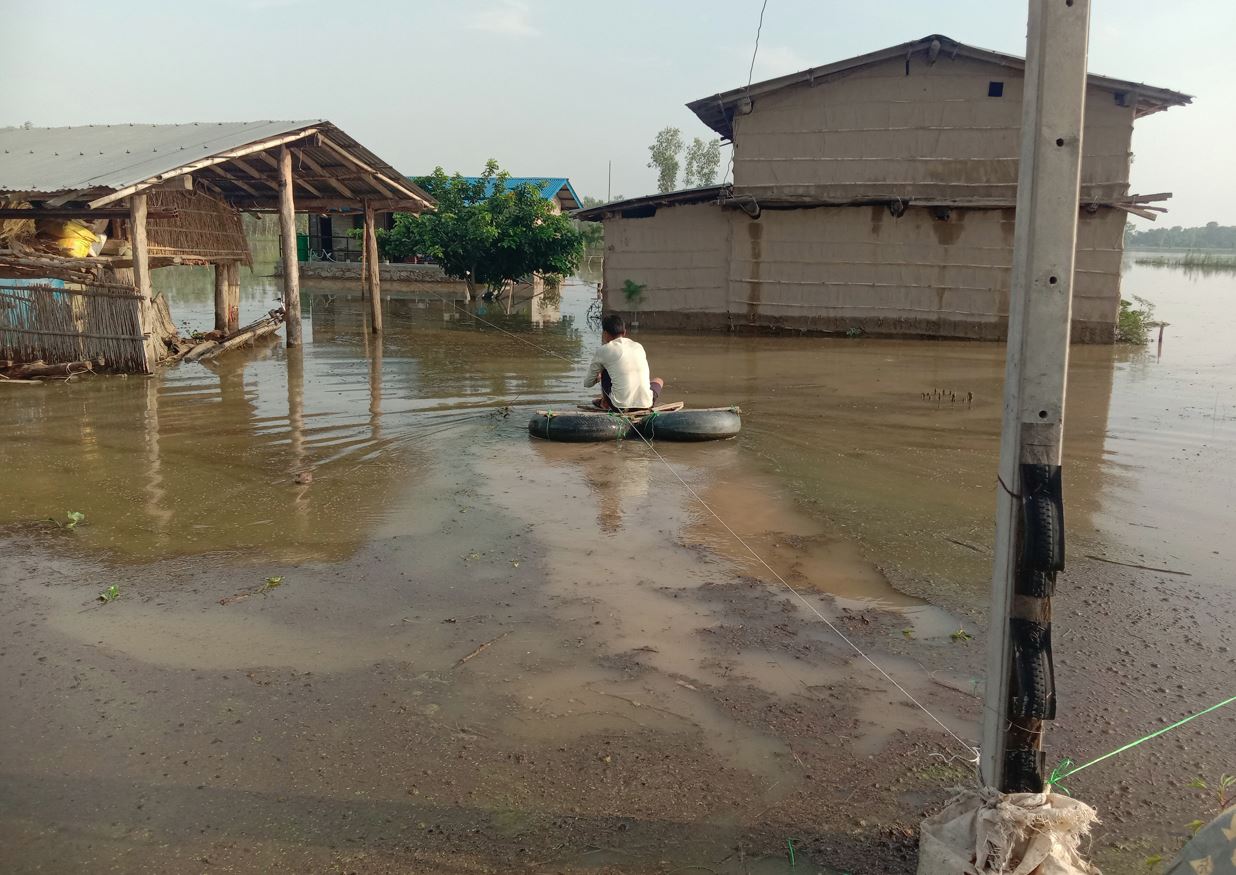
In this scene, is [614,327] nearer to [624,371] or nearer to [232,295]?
[624,371]

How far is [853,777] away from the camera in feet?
12.9

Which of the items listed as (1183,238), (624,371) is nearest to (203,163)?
(624,371)

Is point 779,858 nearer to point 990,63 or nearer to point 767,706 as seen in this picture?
point 767,706

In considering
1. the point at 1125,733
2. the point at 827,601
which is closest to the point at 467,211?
the point at 827,601

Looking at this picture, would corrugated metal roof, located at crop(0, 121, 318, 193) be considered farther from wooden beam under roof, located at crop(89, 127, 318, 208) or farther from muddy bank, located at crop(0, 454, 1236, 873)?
muddy bank, located at crop(0, 454, 1236, 873)

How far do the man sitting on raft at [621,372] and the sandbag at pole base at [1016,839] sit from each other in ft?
24.6

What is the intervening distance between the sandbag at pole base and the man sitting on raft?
7.49m

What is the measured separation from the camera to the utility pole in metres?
2.65

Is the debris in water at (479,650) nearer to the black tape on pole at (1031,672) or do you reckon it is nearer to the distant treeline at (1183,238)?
the black tape on pole at (1031,672)

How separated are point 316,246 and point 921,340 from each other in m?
24.2

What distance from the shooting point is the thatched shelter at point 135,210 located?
45.6ft

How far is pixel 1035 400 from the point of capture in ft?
9.25

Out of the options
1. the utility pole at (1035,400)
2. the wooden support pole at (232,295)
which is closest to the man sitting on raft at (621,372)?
the utility pole at (1035,400)

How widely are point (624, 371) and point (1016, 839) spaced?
7.76 m
